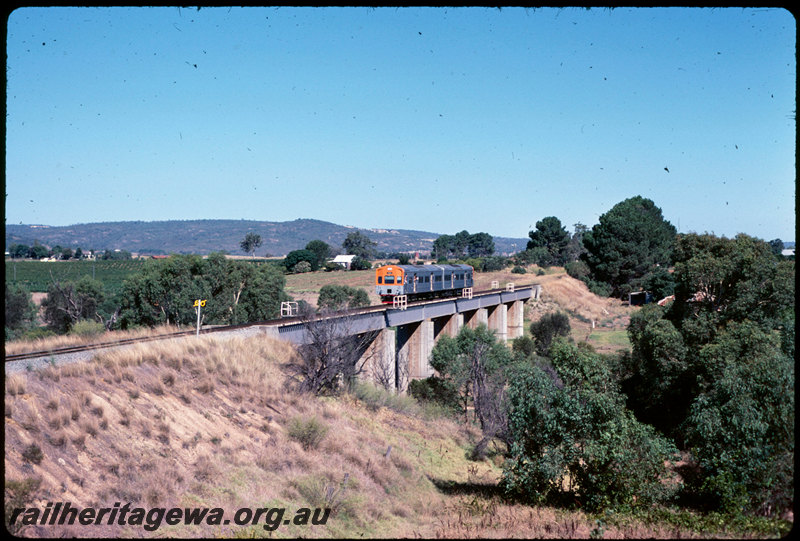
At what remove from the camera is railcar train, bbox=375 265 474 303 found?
42.3 m

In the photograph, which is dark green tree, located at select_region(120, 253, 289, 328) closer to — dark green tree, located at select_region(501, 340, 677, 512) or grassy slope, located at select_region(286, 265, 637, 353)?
grassy slope, located at select_region(286, 265, 637, 353)

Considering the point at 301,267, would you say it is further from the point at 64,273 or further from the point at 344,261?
the point at 64,273

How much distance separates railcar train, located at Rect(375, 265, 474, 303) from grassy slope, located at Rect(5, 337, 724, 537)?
798 inches

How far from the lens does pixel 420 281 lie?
46.2 meters

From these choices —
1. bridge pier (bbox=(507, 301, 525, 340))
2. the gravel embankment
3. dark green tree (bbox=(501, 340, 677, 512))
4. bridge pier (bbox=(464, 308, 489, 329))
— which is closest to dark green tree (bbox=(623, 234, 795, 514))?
dark green tree (bbox=(501, 340, 677, 512))

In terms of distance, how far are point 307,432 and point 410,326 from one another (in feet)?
92.8

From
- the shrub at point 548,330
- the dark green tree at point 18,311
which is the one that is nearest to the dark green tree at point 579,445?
the shrub at point 548,330

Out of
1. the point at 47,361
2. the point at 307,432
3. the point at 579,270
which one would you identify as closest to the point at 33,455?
the point at 47,361

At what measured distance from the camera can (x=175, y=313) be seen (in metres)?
46.5

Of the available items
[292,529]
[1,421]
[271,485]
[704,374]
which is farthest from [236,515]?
[704,374]

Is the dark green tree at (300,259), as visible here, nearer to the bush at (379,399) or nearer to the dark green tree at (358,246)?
the dark green tree at (358,246)

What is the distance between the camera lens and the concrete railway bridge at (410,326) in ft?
93.2

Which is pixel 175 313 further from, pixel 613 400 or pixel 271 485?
pixel 613 400

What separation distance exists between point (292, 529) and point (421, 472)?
24.5 feet
